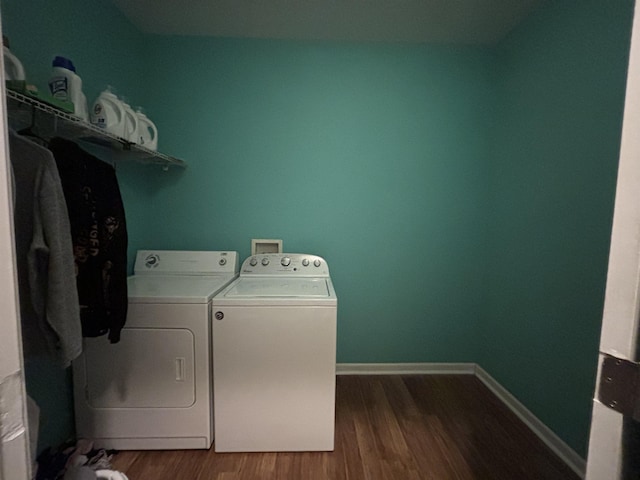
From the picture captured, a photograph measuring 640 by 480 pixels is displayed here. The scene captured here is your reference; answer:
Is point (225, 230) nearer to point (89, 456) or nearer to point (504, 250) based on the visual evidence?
point (89, 456)

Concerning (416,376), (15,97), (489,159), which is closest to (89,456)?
(15,97)

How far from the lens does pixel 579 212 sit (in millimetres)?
1440

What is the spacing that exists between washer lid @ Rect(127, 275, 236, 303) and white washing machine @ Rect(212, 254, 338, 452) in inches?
4.9

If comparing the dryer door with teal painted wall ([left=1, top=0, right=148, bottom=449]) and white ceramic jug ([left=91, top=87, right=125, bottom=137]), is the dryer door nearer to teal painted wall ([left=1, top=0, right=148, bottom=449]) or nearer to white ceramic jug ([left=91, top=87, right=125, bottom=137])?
teal painted wall ([left=1, top=0, right=148, bottom=449])

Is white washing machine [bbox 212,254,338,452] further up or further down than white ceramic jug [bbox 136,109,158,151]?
further down

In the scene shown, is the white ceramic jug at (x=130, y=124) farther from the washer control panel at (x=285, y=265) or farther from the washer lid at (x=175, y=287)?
the washer control panel at (x=285, y=265)

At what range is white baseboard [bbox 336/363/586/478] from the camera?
1.58 metres

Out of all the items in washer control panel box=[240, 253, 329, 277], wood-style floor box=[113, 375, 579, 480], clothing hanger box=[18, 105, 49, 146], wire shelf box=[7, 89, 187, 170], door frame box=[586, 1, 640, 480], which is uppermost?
wire shelf box=[7, 89, 187, 170]

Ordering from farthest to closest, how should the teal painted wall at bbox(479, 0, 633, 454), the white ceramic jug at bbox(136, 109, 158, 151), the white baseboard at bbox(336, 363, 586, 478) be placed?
the white ceramic jug at bbox(136, 109, 158, 151)
the white baseboard at bbox(336, 363, 586, 478)
the teal painted wall at bbox(479, 0, 633, 454)

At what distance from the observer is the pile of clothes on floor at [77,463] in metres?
1.21

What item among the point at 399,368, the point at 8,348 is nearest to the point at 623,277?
the point at 8,348

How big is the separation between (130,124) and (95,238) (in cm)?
77

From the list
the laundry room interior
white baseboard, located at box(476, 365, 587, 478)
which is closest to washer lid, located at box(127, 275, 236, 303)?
the laundry room interior

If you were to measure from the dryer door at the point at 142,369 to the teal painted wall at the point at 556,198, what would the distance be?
6.19ft
